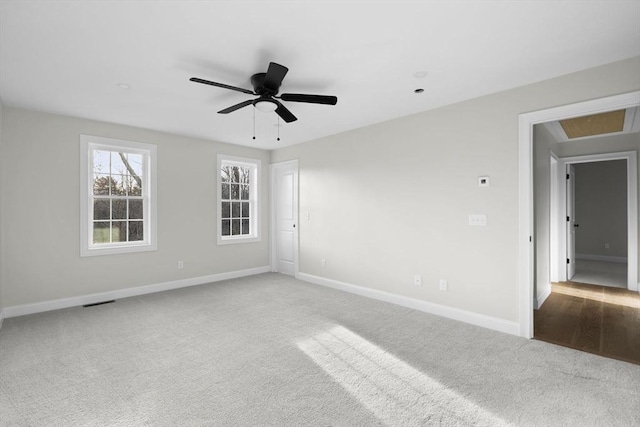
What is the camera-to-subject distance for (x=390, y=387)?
2229mm

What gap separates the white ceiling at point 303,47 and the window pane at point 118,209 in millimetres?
1449

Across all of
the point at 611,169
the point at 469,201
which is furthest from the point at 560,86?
the point at 611,169

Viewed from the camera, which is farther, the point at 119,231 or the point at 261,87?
the point at 119,231

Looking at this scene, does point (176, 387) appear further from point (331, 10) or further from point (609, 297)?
point (609, 297)

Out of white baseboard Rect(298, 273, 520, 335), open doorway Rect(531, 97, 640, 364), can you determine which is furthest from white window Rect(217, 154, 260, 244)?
open doorway Rect(531, 97, 640, 364)

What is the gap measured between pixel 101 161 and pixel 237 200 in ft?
7.43

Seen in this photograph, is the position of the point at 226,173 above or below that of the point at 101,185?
above

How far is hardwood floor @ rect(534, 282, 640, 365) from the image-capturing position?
2.87 m

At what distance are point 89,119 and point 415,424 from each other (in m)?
5.16

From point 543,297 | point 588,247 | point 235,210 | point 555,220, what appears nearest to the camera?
point 543,297

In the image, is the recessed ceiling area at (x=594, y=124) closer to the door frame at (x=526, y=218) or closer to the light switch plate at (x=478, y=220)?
the door frame at (x=526, y=218)

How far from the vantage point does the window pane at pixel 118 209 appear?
4.58 metres

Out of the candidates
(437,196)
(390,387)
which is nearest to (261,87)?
(437,196)

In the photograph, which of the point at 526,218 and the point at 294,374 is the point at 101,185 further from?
the point at 526,218
